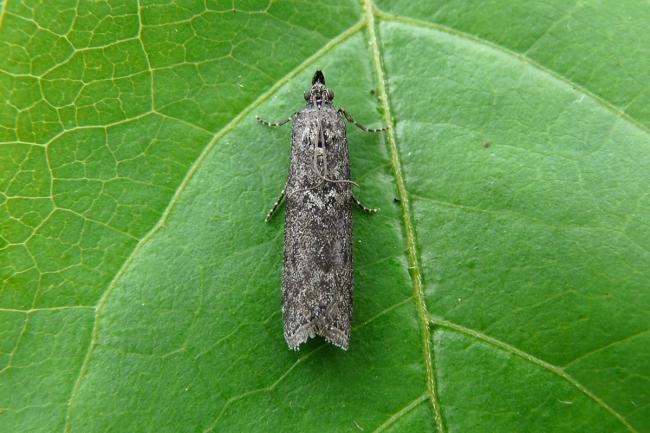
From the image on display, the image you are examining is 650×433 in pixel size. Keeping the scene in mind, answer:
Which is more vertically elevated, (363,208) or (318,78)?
(318,78)

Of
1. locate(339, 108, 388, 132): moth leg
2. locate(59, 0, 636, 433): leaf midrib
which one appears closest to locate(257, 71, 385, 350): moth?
locate(339, 108, 388, 132): moth leg

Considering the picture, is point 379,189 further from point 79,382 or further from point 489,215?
point 79,382

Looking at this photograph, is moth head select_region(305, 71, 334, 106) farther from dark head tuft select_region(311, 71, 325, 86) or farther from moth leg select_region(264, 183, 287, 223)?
moth leg select_region(264, 183, 287, 223)

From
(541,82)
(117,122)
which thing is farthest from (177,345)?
(541,82)

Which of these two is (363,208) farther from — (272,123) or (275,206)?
(272,123)

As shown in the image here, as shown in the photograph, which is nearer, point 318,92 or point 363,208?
point 363,208

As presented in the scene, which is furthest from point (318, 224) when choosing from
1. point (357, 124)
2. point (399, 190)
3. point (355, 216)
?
point (357, 124)
